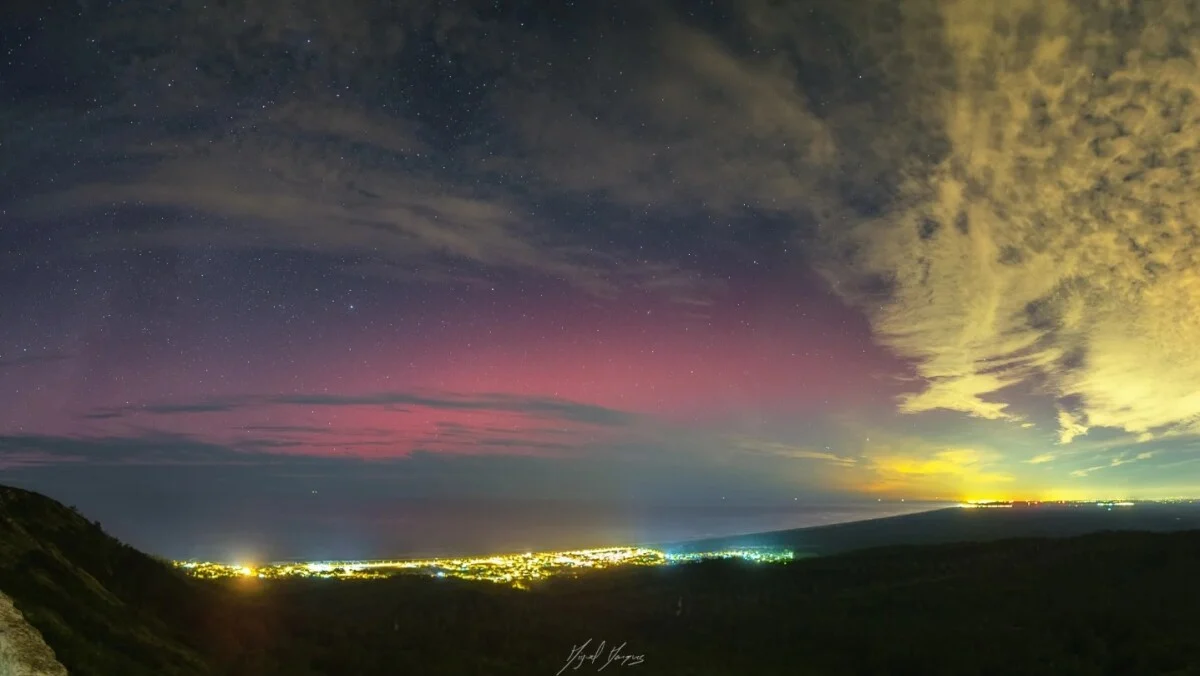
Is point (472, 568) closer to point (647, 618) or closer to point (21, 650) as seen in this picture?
point (647, 618)

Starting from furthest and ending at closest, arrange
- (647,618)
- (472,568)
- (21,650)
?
(472,568) → (647,618) → (21,650)

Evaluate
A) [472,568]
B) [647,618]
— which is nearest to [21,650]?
[647,618]

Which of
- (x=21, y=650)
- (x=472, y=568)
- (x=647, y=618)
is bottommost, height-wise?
(x=472, y=568)

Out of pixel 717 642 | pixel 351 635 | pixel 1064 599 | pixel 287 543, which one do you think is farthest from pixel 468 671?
pixel 287 543

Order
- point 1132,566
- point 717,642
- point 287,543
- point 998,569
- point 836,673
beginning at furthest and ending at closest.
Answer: point 287,543, point 998,569, point 1132,566, point 717,642, point 836,673

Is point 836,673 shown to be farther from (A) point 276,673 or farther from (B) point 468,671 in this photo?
(A) point 276,673

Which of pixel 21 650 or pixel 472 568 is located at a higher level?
pixel 21 650

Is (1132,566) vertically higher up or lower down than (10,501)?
lower down
